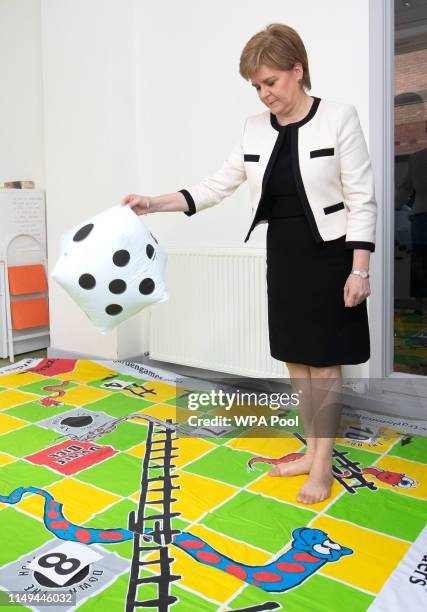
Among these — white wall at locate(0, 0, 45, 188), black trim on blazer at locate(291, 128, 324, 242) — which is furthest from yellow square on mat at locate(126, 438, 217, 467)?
white wall at locate(0, 0, 45, 188)

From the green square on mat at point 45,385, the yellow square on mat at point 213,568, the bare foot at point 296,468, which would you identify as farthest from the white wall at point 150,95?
the yellow square on mat at point 213,568

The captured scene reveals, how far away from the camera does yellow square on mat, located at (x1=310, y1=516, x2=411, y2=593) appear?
4.68ft

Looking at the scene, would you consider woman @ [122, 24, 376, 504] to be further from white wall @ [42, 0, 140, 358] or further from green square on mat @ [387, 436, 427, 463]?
white wall @ [42, 0, 140, 358]

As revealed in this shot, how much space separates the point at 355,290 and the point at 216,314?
129cm

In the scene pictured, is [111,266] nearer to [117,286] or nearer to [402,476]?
[117,286]

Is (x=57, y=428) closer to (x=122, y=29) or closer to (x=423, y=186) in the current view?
(x=423, y=186)

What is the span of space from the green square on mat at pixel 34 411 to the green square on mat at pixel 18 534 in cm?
84

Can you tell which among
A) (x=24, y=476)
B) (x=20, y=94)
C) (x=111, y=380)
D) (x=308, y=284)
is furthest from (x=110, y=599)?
(x=20, y=94)

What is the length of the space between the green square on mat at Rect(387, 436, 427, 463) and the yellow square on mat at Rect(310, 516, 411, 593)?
55 cm

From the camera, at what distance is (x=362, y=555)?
1518 millimetres

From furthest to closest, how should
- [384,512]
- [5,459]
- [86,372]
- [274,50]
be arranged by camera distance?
1. [86,372]
2. [5,459]
3. [384,512]
4. [274,50]

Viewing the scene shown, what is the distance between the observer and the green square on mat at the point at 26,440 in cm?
222

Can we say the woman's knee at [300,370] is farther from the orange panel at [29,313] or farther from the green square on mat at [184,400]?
the orange panel at [29,313]

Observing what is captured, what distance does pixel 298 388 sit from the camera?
1.92m
